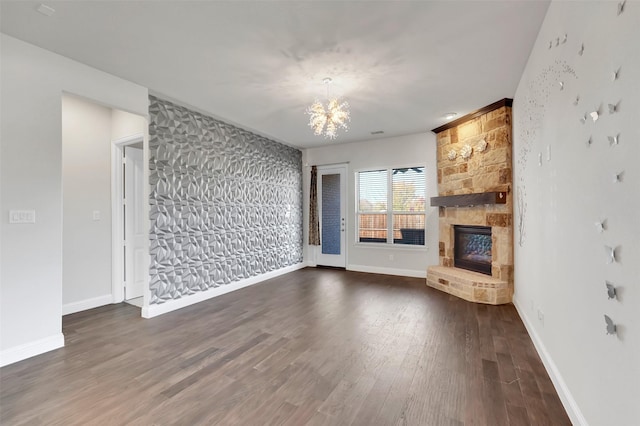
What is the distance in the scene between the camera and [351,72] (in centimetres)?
309

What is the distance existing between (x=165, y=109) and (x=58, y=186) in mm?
1541

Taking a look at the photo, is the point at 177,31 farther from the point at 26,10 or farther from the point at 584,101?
the point at 584,101

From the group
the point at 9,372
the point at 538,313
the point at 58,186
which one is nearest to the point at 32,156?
the point at 58,186

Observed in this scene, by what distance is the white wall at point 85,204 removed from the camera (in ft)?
12.2

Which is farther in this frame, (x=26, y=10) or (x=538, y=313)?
(x=538, y=313)

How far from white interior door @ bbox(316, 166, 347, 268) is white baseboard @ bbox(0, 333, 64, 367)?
15.4 feet

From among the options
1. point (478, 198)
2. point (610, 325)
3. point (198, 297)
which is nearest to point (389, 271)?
point (478, 198)

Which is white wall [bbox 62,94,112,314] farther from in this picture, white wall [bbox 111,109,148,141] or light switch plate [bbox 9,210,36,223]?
light switch plate [bbox 9,210,36,223]

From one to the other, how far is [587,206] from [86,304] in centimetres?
523

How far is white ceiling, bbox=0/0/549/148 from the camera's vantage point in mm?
2148

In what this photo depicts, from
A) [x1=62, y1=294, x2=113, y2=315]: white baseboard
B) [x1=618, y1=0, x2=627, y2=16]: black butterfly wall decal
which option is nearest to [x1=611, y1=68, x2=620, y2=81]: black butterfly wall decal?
[x1=618, y1=0, x2=627, y2=16]: black butterfly wall decal

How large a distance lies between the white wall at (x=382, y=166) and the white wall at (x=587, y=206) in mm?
2757

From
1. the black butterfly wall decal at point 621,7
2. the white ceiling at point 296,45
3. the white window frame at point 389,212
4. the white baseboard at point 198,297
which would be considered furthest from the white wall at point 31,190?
the white window frame at point 389,212

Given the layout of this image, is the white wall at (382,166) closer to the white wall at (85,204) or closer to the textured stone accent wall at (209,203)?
the textured stone accent wall at (209,203)
